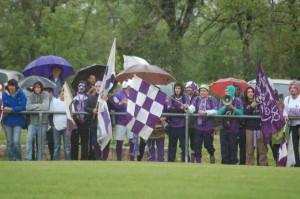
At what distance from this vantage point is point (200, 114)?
20766 mm

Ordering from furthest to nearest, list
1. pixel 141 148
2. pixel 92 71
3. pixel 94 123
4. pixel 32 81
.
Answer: pixel 92 71, pixel 32 81, pixel 141 148, pixel 94 123

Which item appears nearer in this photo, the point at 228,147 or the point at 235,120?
the point at 235,120

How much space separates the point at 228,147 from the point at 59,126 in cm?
386

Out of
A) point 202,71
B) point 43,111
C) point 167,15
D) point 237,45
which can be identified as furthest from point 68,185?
point 202,71

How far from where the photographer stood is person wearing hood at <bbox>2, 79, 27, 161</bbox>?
20987 mm

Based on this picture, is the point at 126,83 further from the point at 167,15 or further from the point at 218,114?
the point at 167,15

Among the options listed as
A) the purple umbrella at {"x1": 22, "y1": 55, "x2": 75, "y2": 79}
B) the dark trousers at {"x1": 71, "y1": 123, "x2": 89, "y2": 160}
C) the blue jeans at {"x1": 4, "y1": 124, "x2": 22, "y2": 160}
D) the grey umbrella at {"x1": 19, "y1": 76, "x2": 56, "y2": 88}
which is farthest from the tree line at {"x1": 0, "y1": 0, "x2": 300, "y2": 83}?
the blue jeans at {"x1": 4, "y1": 124, "x2": 22, "y2": 160}

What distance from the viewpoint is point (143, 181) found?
14.7 m

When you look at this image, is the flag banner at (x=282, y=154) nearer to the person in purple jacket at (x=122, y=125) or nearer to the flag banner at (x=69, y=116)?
the person in purple jacket at (x=122, y=125)

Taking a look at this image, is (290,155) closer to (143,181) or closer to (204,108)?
(204,108)

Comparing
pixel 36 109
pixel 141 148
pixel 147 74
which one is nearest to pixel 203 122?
pixel 141 148

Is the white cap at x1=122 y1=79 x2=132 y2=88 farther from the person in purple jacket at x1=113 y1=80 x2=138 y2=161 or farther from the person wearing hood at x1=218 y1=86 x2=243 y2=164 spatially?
the person wearing hood at x1=218 y1=86 x2=243 y2=164

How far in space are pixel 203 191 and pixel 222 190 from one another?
335 mm

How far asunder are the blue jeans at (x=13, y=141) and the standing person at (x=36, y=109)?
24cm
